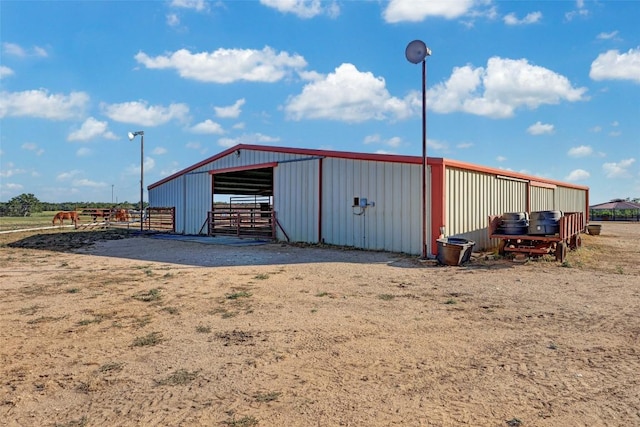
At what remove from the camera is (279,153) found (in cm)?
1650

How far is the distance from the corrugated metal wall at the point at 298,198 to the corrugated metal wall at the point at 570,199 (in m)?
13.5

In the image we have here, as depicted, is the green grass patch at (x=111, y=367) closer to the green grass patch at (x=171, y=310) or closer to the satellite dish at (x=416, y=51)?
the green grass patch at (x=171, y=310)

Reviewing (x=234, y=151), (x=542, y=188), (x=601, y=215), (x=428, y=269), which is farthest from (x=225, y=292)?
(x=601, y=215)

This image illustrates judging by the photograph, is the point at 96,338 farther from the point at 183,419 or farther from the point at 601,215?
the point at 601,215

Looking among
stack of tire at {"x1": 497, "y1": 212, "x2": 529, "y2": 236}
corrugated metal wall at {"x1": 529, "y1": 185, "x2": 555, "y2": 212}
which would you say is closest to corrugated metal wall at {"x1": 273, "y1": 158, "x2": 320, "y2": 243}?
stack of tire at {"x1": 497, "y1": 212, "x2": 529, "y2": 236}

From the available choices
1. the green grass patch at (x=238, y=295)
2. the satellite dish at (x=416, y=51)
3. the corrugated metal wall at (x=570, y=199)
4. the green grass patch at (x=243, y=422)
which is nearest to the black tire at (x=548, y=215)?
the satellite dish at (x=416, y=51)

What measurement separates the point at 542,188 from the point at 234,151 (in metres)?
13.8

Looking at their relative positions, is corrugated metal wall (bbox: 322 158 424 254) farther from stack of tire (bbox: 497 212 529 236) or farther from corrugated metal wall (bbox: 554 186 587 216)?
corrugated metal wall (bbox: 554 186 587 216)

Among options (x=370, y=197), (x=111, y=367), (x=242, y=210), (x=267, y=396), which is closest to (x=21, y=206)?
(x=242, y=210)

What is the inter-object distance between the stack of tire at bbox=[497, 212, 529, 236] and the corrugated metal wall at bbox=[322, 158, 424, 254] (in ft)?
7.39

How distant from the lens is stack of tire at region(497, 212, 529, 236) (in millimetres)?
11500

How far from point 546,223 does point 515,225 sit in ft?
2.43

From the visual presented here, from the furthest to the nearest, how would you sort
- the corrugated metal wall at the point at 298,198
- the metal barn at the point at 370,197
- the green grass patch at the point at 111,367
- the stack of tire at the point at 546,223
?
the corrugated metal wall at the point at 298,198, the metal barn at the point at 370,197, the stack of tire at the point at 546,223, the green grass patch at the point at 111,367

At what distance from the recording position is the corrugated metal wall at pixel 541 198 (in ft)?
59.9
